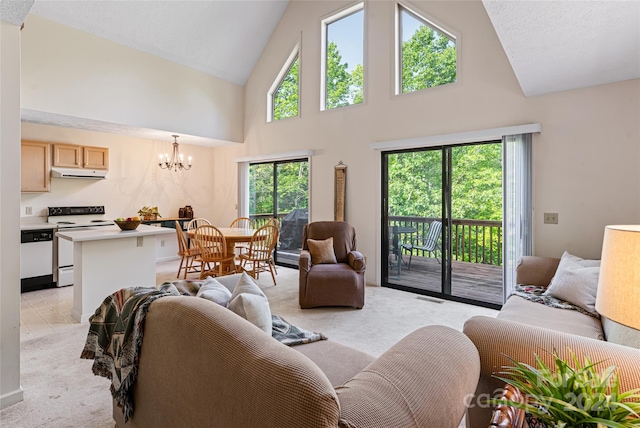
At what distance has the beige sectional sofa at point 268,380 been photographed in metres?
0.85

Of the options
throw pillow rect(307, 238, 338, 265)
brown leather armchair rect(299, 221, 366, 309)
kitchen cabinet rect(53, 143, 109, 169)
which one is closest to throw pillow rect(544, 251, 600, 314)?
brown leather armchair rect(299, 221, 366, 309)

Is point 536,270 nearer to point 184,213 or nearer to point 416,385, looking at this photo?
point 416,385

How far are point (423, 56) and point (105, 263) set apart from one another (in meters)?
Answer: 4.88

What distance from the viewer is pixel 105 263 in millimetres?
3514

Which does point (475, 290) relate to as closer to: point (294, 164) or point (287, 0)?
point (294, 164)

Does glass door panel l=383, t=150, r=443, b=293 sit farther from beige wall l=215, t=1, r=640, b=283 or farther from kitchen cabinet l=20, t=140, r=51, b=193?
kitchen cabinet l=20, t=140, r=51, b=193

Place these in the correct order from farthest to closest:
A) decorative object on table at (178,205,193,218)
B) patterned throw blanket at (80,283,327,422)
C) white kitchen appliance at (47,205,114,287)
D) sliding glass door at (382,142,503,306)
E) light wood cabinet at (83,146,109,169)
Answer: decorative object on table at (178,205,193,218)
light wood cabinet at (83,146,109,169)
white kitchen appliance at (47,205,114,287)
sliding glass door at (382,142,503,306)
patterned throw blanket at (80,283,327,422)

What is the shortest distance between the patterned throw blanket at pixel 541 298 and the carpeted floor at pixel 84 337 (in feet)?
2.41

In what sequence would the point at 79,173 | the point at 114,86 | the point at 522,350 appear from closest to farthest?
the point at 522,350 < the point at 114,86 < the point at 79,173

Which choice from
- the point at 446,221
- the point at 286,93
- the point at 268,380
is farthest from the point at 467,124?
the point at 268,380

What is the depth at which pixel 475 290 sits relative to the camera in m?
4.15

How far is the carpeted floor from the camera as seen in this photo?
196 centimetres

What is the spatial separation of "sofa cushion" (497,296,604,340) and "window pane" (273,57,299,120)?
480cm

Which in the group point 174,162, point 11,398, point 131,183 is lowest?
point 11,398
